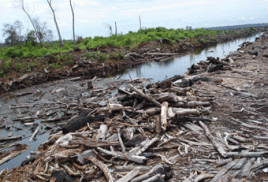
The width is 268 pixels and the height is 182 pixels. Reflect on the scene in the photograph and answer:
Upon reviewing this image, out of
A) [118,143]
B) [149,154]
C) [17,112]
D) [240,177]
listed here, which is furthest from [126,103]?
[17,112]

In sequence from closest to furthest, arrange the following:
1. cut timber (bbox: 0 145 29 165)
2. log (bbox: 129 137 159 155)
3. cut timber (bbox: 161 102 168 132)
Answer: log (bbox: 129 137 159 155) → cut timber (bbox: 161 102 168 132) → cut timber (bbox: 0 145 29 165)

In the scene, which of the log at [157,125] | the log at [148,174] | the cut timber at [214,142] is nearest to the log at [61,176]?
the log at [148,174]

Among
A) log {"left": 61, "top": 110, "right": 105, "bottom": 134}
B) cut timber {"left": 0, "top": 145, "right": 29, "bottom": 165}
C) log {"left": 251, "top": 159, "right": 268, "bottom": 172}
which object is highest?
log {"left": 61, "top": 110, "right": 105, "bottom": 134}

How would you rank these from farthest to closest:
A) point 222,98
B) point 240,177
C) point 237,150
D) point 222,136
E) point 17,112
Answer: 1. point 17,112
2. point 222,98
3. point 222,136
4. point 237,150
5. point 240,177

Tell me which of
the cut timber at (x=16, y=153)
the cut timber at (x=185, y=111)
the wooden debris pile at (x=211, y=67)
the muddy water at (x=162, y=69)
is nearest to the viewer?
the cut timber at (x=16, y=153)

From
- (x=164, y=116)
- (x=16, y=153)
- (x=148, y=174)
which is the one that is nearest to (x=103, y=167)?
(x=148, y=174)

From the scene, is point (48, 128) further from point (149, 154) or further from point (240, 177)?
point (240, 177)

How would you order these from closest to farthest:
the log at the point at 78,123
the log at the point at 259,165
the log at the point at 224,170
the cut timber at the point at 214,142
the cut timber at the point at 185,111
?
the log at the point at 224,170 < the log at the point at 259,165 < the cut timber at the point at 214,142 < the cut timber at the point at 185,111 < the log at the point at 78,123

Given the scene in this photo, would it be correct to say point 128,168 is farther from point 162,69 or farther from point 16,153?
point 162,69

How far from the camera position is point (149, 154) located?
13.8 ft

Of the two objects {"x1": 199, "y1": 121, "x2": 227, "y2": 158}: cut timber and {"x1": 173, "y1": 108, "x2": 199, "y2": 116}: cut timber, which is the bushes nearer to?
{"x1": 173, "y1": 108, "x2": 199, "y2": 116}: cut timber

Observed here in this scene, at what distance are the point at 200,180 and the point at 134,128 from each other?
2.47 meters

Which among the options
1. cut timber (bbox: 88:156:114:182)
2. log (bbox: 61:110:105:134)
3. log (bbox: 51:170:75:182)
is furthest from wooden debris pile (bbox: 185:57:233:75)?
log (bbox: 51:170:75:182)

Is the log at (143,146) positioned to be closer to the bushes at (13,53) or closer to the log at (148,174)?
the log at (148,174)
